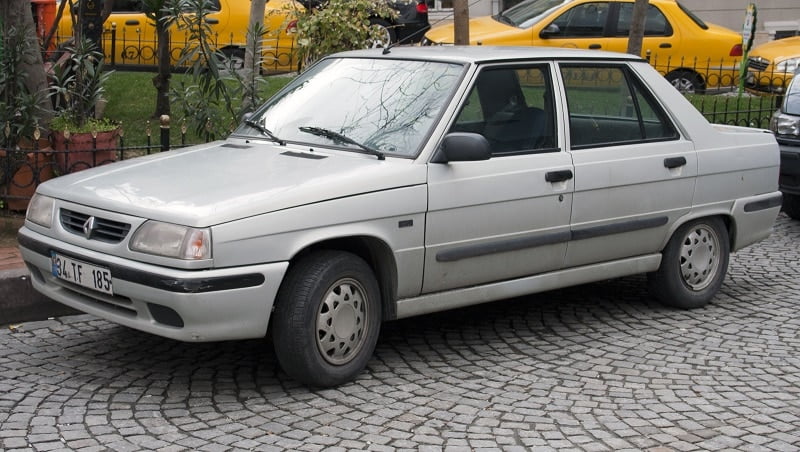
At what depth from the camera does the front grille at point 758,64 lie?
1748 centimetres

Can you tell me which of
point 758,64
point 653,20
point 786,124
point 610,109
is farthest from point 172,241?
point 758,64

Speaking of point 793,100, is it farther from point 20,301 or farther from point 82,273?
point 82,273

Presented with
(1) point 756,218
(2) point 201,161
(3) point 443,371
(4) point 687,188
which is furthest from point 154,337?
(1) point 756,218

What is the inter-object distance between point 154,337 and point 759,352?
11.3ft

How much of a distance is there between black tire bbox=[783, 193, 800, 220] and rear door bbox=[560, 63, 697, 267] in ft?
13.2

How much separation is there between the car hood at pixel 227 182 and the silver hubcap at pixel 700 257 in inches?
91.5

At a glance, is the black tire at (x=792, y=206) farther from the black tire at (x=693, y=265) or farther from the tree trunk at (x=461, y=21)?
the black tire at (x=693, y=265)

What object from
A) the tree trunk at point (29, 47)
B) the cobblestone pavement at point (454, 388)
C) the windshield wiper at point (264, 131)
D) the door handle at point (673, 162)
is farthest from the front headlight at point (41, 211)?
the door handle at point (673, 162)

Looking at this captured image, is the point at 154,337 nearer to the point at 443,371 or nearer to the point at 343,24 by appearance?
the point at 443,371

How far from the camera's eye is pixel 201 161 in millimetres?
6164

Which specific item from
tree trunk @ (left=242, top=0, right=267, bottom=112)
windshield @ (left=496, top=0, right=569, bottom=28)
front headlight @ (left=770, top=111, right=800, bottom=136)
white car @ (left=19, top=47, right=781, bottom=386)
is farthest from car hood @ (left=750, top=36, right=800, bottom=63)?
white car @ (left=19, top=47, right=781, bottom=386)

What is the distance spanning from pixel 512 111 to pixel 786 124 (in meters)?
4.88

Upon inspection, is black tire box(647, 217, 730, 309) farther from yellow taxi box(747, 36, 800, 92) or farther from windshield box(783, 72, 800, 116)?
yellow taxi box(747, 36, 800, 92)

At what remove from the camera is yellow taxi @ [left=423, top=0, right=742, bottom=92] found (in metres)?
16.3
